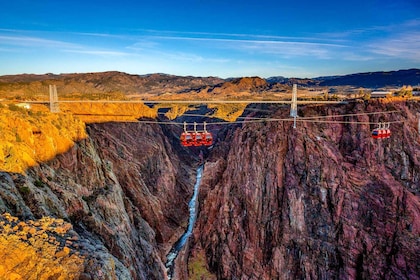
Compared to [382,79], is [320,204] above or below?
below

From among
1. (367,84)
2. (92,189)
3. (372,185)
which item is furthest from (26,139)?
(367,84)

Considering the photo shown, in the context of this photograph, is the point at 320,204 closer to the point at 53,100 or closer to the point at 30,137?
the point at 53,100

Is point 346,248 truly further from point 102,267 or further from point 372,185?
point 102,267

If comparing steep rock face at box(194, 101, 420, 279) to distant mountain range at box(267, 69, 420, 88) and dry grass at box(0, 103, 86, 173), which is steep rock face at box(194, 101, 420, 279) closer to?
dry grass at box(0, 103, 86, 173)

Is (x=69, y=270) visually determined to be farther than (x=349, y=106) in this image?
No

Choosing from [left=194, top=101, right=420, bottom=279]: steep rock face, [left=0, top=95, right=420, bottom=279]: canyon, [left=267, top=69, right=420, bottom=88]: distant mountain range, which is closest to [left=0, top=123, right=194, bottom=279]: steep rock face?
[left=0, top=95, right=420, bottom=279]: canyon

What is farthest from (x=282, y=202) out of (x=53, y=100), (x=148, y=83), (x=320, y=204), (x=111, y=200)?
(x=148, y=83)

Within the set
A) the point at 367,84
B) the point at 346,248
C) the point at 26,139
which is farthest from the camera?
the point at 367,84

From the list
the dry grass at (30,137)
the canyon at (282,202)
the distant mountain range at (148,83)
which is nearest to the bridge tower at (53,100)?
the dry grass at (30,137)
